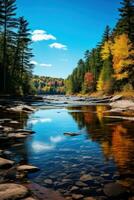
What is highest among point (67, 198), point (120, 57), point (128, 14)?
point (128, 14)

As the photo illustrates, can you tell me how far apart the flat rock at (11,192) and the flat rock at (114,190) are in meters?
1.88

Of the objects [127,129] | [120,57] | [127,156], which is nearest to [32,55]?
[120,57]

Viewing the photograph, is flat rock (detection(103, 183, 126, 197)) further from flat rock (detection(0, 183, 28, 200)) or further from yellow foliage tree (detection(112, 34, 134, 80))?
yellow foliage tree (detection(112, 34, 134, 80))

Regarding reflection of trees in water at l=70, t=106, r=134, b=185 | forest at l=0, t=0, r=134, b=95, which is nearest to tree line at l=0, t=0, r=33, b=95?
forest at l=0, t=0, r=134, b=95

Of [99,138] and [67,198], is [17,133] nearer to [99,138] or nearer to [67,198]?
[99,138]

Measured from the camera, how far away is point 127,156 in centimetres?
1131

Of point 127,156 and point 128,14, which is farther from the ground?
point 128,14

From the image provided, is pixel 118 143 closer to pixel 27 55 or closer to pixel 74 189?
pixel 74 189

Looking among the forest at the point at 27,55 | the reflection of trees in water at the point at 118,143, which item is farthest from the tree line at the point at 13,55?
the reflection of trees in water at the point at 118,143

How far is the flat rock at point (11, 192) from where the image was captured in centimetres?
691

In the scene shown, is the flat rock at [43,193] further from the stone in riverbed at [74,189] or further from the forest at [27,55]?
the forest at [27,55]

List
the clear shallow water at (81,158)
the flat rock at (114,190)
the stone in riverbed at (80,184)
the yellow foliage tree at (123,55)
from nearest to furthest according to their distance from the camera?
the flat rock at (114,190) → the stone in riverbed at (80,184) → the clear shallow water at (81,158) → the yellow foliage tree at (123,55)

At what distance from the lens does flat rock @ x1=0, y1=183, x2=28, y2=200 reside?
6906mm

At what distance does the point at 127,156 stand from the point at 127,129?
704 centimetres
